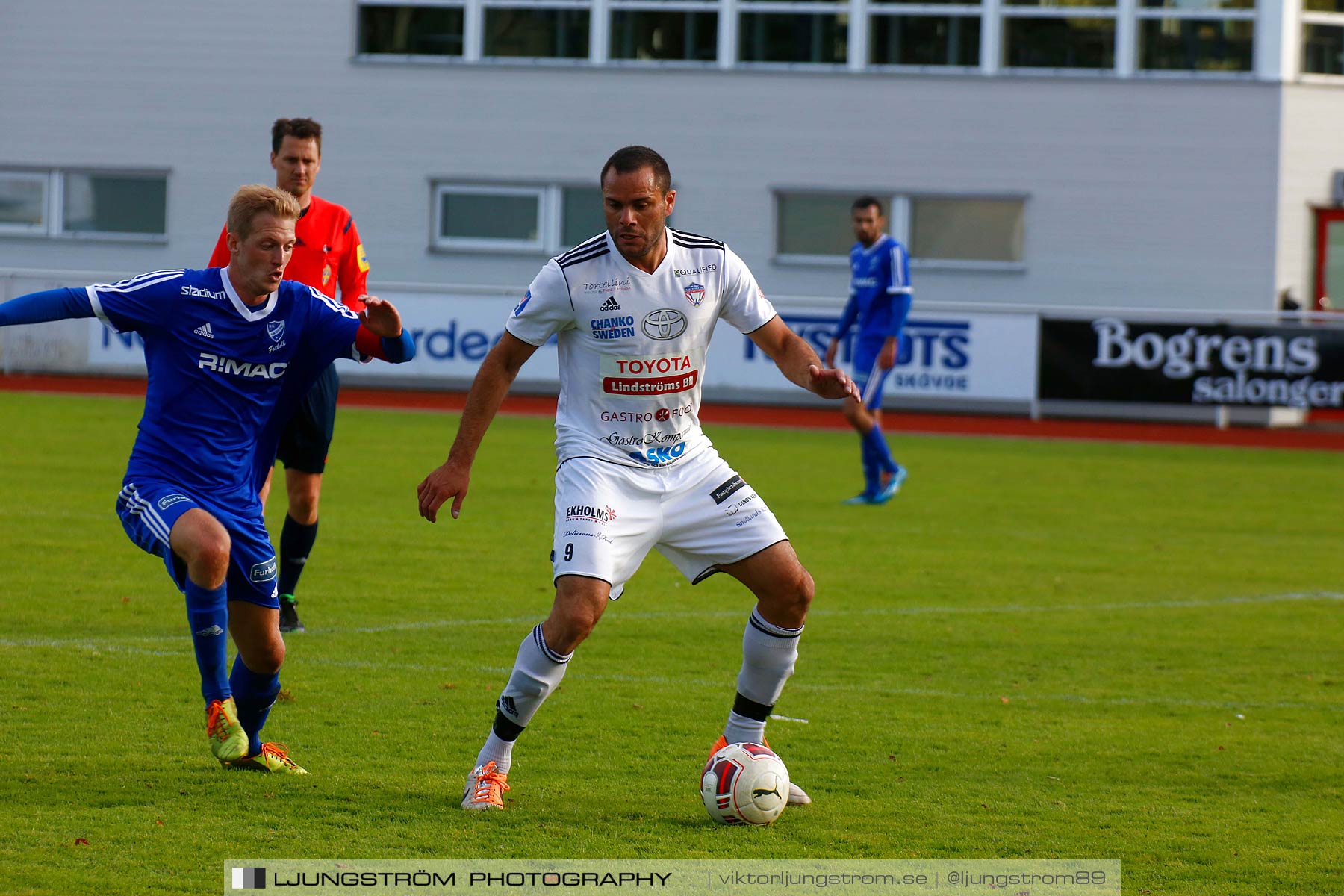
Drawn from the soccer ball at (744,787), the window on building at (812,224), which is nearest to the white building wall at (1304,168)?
the window on building at (812,224)

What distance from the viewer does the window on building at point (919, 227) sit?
2497cm

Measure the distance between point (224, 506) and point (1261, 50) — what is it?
22186 mm

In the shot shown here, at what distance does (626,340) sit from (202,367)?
4.29 ft

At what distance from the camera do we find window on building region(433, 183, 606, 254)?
2584 centimetres

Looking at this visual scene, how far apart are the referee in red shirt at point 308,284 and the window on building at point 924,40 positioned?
61.9 ft

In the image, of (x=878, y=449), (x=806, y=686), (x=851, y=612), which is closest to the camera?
(x=806, y=686)

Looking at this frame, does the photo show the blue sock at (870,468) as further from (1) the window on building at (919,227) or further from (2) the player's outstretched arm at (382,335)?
(1) the window on building at (919,227)

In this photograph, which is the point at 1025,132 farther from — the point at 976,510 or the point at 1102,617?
the point at 1102,617

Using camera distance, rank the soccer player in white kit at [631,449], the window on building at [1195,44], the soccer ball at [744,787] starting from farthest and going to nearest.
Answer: the window on building at [1195,44], the soccer player in white kit at [631,449], the soccer ball at [744,787]

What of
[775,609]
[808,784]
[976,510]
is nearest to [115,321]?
[775,609]

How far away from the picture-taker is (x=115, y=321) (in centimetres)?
501

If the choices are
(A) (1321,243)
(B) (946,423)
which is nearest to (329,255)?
(B) (946,423)

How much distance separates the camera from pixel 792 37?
25.4 meters

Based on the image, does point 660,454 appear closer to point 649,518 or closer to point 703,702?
point 649,518
